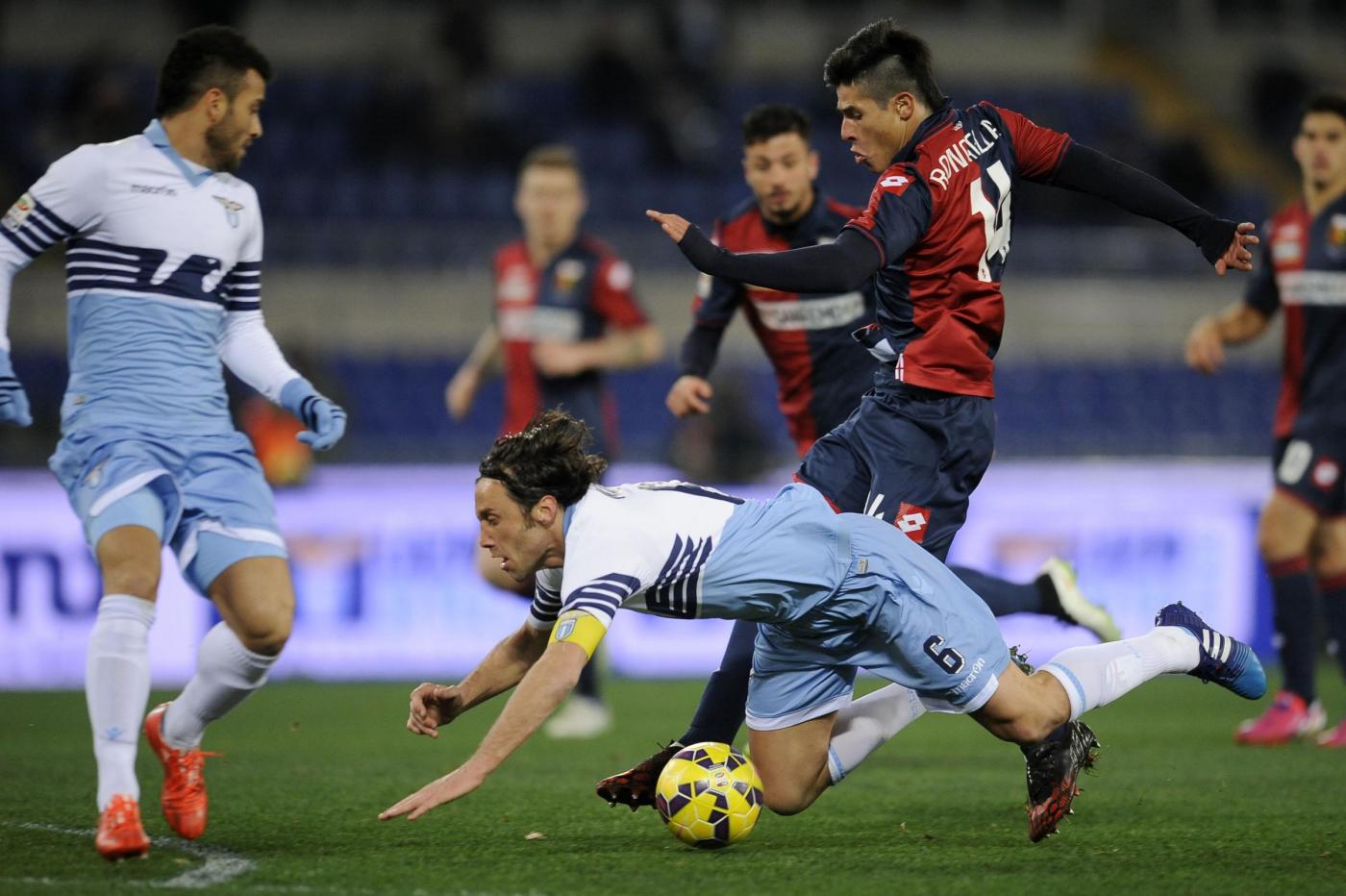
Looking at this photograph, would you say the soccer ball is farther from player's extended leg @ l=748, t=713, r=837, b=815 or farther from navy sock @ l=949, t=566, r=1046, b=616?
navy sock @ l=949, t=566, r=1046, b=616

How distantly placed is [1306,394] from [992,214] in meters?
3.18

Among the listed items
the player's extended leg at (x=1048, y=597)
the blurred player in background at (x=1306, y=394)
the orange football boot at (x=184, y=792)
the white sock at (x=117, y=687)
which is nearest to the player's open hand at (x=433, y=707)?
the white sock at (x=117, y=687)

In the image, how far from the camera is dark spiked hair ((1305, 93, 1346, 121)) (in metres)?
7.41

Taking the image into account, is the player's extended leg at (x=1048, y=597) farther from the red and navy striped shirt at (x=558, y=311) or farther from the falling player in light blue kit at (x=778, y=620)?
the red and navy striped shirt at (x=558, y=311)

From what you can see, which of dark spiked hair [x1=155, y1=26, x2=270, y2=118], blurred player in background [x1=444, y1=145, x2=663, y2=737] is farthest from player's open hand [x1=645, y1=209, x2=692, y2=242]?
blurred player in background [x1=444, y1=145, x2=663, y2=737]

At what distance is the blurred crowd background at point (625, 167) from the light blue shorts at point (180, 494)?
275 inches

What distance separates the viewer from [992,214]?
5004mm

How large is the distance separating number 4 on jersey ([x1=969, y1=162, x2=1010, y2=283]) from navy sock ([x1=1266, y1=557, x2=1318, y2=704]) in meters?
3.22

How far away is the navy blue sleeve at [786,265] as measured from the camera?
438 centimetres

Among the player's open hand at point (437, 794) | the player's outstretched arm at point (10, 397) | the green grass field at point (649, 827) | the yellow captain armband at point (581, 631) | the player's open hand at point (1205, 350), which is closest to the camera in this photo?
the player's open hand at point (437, 794)

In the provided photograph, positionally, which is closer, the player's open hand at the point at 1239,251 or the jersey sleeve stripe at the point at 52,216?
the jersey sleeve stripe at the point at 52,216

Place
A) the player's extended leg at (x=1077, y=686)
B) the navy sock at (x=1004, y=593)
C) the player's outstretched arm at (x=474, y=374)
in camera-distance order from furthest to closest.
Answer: the player's outstretched arm at (x=474, y=374), the navy sock at (x=1004, y=593), the player's extended leg at (x=1077, y=686)

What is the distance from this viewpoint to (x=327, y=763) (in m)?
6.75

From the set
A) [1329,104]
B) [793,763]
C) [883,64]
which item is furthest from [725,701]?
[1329,104]
